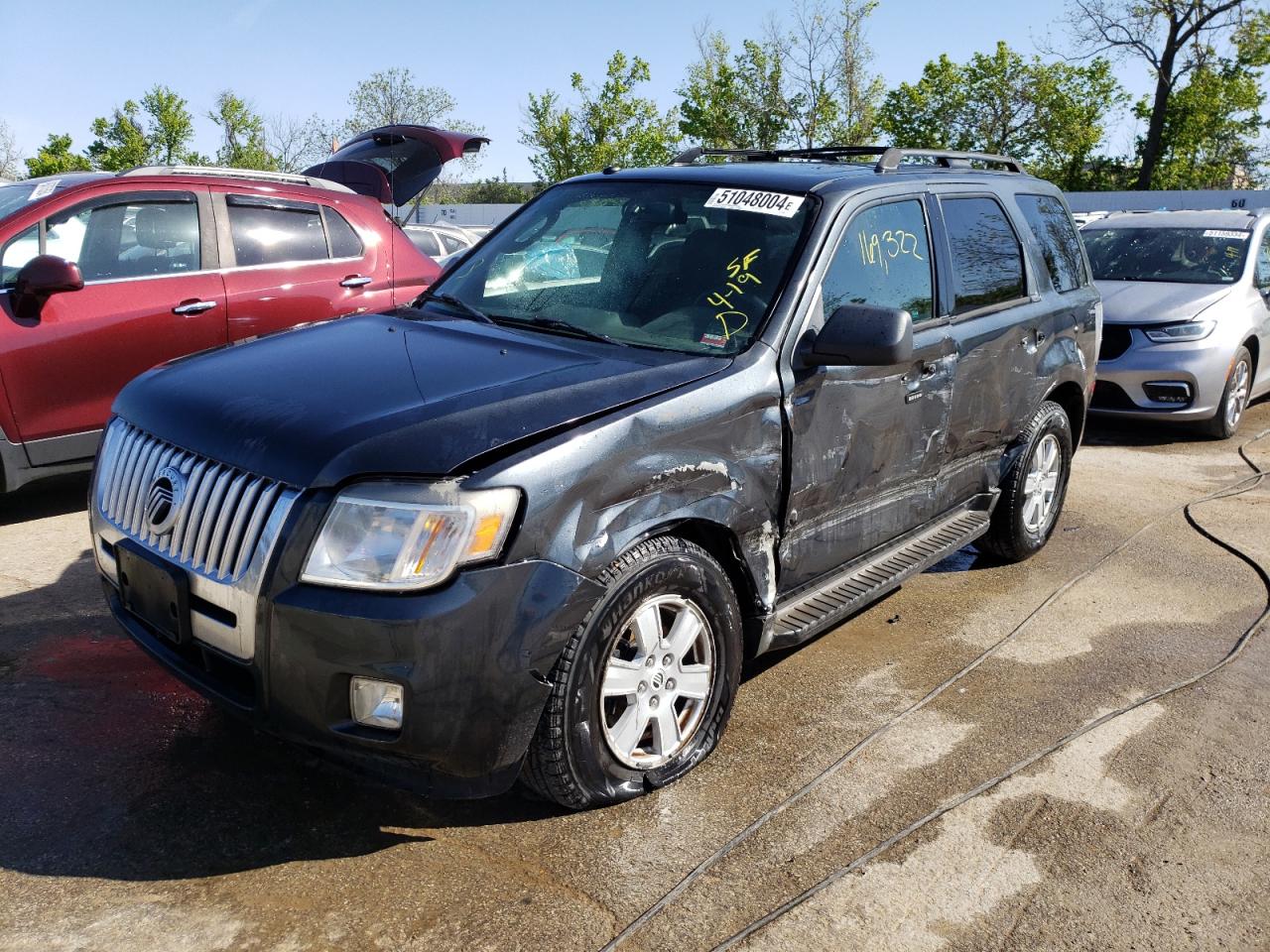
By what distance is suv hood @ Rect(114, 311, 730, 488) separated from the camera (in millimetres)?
2750

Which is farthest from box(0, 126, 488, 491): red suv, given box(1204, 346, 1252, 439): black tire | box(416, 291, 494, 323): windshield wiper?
box(1204, 346, 1252, 439): black tire

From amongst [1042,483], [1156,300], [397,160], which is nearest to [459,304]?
[1042,483]

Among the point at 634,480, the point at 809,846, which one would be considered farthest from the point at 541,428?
the point at 809,846

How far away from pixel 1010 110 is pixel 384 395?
47.3 meters

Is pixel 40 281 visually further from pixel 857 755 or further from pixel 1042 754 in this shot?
pixel 1042 754

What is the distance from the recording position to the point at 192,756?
11.2 ft

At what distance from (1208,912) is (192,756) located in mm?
2858

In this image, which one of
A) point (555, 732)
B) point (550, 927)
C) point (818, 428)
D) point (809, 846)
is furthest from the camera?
point (818, 428)

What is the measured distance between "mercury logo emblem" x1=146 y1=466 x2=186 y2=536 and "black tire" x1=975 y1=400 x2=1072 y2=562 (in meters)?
3.65

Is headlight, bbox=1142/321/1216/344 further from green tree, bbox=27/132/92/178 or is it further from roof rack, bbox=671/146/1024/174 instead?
green tree, bbox=27/132/92/178

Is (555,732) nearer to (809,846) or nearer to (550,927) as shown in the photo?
(550,927)

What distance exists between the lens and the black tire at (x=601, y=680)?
2.89 meters

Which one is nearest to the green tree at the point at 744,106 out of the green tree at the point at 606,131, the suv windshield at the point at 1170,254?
the green tree at the point at 606,131

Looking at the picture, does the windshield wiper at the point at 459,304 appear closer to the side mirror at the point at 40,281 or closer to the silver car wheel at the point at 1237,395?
the side mirror at the point at 40,281
